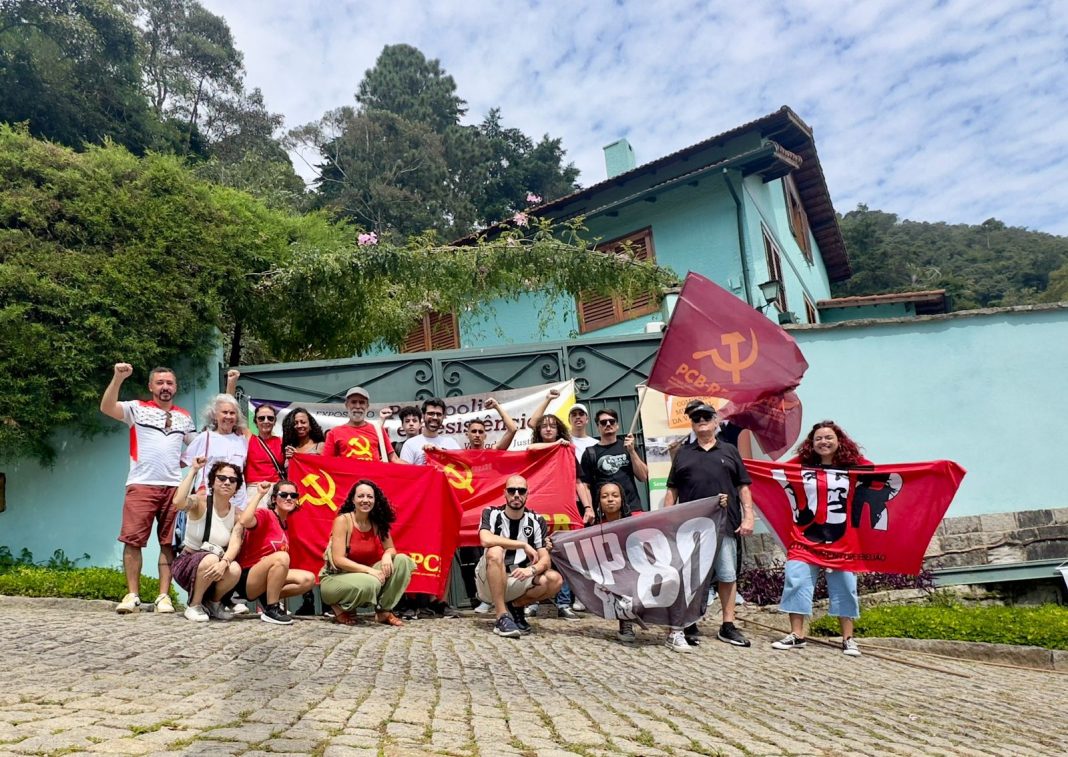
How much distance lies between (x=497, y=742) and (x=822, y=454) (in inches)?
201

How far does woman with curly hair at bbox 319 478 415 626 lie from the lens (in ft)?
23.7

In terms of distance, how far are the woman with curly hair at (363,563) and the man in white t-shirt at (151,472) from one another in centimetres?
141

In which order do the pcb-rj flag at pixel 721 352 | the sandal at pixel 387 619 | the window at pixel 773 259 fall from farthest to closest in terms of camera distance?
the window at pixel 773 259 → the pcb-rj flag at pixel 721 352 → the sandal at pixel 387 619

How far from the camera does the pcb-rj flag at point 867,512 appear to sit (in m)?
7.55

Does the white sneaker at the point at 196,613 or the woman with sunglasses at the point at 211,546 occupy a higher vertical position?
the woman with sunglasses at the point at 211,546

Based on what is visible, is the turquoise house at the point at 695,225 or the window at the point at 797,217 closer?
the turquoise house at the point at 695,225

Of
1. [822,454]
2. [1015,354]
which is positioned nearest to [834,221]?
[1015,354]

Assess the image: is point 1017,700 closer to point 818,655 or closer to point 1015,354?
point 818,655

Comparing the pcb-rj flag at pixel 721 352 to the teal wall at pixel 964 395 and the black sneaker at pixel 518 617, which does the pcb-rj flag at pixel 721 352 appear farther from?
the black sneaker at pixel 518 617

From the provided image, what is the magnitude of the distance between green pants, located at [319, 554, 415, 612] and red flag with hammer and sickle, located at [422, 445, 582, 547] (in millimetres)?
1196

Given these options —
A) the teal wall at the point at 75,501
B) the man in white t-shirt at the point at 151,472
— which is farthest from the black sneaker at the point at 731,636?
the teal wall at the point at 75,501

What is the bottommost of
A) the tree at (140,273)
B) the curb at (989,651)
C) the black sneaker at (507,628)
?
the curb at (989,651)

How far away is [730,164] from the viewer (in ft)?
53.8

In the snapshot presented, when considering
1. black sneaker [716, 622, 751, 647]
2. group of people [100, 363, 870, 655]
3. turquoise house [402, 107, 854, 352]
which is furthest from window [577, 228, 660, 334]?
black sneaker [716, 622, 751, 647]
